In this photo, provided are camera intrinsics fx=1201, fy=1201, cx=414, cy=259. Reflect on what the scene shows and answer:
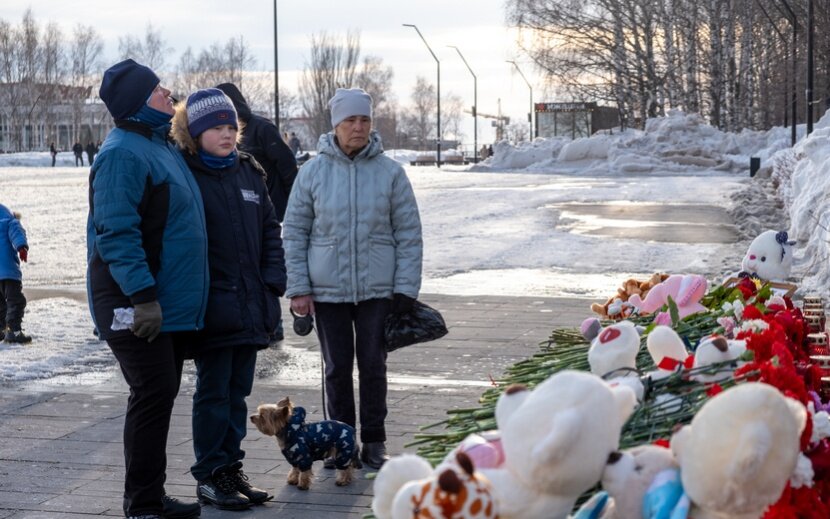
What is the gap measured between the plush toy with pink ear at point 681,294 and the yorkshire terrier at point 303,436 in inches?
56.3

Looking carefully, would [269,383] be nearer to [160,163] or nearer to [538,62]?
[160,163]

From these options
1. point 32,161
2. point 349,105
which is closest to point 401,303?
point 349,105

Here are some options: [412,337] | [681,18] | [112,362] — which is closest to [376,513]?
[412,337]

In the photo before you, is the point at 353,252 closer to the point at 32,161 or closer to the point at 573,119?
the point at 573,119

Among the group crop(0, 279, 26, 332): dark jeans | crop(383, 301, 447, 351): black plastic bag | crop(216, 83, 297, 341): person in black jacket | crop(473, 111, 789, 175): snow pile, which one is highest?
crop(473, 111, 789, 175): snow pile

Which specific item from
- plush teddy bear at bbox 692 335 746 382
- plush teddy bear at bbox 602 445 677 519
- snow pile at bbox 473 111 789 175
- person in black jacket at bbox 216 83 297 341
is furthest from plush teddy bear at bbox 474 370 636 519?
snow pile at bbox 473 111 789 175

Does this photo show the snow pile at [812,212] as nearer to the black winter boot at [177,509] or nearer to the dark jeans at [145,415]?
the black winter boot at [177,509]

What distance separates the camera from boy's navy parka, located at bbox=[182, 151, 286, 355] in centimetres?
509

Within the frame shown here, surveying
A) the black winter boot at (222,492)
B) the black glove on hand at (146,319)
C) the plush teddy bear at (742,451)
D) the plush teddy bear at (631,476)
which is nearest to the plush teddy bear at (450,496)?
the plush teddy bear at (631,476)

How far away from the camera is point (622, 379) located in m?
3.04

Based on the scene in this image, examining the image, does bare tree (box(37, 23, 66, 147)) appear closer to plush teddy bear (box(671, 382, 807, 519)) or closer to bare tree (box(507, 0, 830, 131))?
bare tree (box(507, 0, 830, 131))

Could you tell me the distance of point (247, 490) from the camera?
200 inches

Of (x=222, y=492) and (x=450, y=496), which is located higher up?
(x=450, y=496)

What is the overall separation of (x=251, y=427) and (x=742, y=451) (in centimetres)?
462
